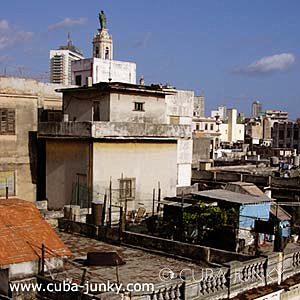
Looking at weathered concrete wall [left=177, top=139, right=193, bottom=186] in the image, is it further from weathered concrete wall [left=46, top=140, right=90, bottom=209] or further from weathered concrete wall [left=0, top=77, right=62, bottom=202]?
weathered concrete wall [left=0, top=77, right=62, bottom=202]

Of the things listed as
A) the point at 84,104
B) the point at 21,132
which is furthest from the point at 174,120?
the point at 21,132

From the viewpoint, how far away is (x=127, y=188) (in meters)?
25.9

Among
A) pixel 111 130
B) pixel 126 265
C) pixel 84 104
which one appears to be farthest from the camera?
pixel 84 104

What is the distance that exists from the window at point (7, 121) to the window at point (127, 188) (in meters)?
6.92

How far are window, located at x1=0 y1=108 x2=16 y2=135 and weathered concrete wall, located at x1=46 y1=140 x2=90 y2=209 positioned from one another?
2101 millimetres

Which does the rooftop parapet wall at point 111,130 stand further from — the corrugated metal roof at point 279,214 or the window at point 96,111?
the corrugated metal roof at point 279,214

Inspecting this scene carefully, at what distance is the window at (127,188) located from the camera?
25.7 m

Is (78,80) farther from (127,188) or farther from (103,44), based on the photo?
(127,188)

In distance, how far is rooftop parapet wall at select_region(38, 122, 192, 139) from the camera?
24406 mm

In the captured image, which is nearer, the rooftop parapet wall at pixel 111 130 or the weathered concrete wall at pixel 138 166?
the rooftop parapet wall at pixel 111 130

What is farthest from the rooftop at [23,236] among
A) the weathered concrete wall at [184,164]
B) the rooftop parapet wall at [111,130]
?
the weathered concrete wall at [184,164]

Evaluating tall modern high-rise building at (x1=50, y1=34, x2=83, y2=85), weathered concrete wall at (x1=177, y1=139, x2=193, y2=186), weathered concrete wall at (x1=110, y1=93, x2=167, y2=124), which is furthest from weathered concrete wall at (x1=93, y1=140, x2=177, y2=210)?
tall modern high-rise building at (x1=50, y1=34, x2=83, y2=85)

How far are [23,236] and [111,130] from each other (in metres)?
12.2

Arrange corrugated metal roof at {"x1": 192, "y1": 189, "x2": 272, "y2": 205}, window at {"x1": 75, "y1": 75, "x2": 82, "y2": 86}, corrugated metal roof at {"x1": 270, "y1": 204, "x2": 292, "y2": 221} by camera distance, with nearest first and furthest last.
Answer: corrugated metal roof at {"x1": 192, "y1": 189, "x2": 272, "y2": 205} → corrugated metal roof at {"x1": 270, "y1": 204, "x2": 292, "y2": 221} → window at {"x1": 75, "y1": 75, "x2": 82, "y2": 86}
